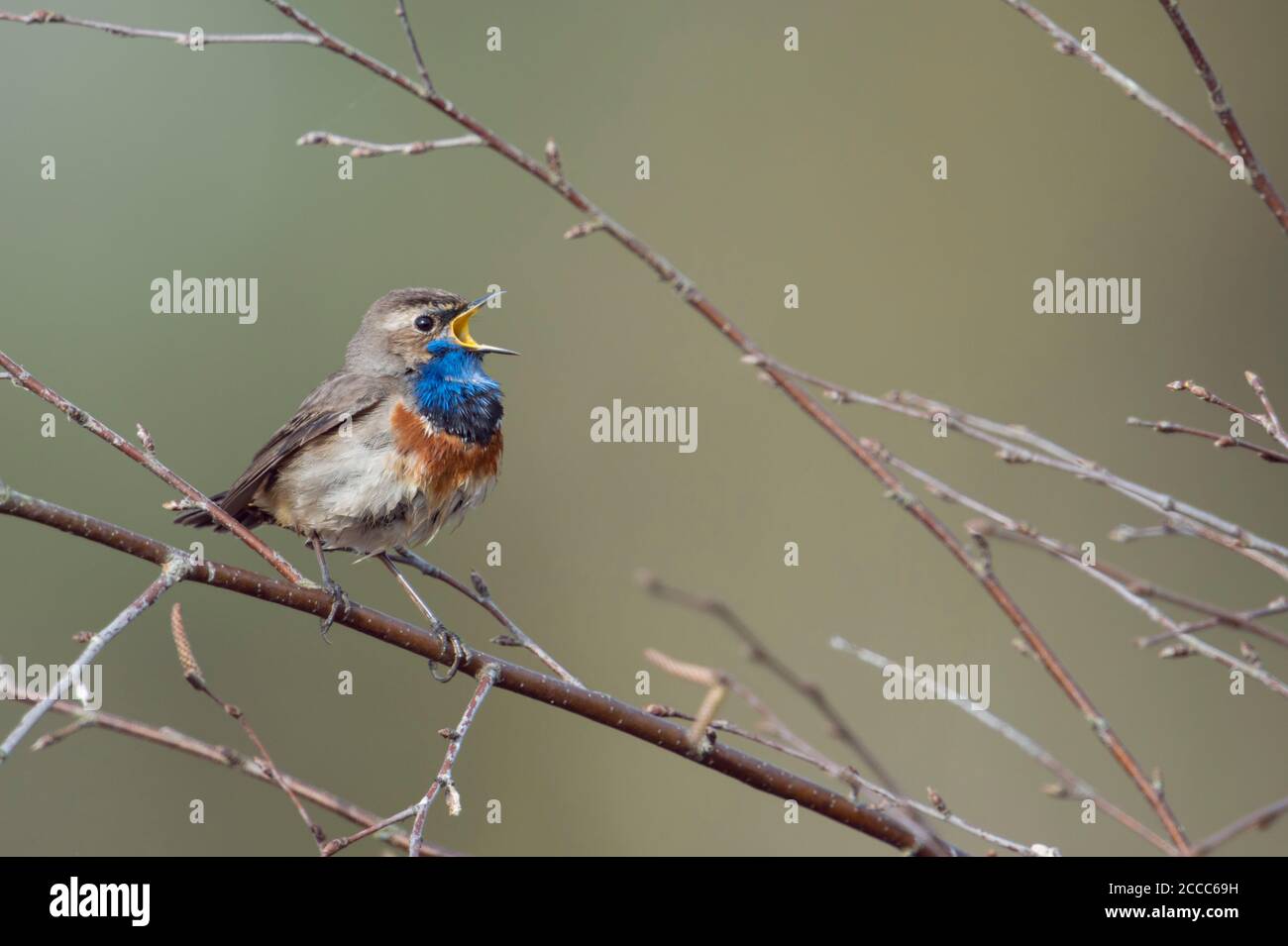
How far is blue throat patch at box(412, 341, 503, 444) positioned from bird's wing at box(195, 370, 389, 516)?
184 mm

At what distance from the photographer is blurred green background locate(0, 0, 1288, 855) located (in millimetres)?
8445

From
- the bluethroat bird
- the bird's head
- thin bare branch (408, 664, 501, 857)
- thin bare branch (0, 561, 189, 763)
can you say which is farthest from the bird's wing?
thin bare branch (0, 561, 189, 763)

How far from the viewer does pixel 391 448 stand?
17.4ft

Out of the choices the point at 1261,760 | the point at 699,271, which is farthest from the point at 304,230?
the point at 1261,760

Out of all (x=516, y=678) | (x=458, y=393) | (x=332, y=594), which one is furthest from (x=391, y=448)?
(x=516, y=678)

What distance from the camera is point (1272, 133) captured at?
30.8 ft

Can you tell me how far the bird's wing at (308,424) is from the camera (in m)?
5.41

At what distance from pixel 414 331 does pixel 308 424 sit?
2.07 feet

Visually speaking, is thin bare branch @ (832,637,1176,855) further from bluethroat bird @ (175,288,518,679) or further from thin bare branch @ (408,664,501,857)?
bluethroat bird @ (175,288,518,679)

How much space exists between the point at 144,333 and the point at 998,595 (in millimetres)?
7140

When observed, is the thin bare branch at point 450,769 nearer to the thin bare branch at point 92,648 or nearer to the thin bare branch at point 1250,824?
the thin bare branch at point 92,648

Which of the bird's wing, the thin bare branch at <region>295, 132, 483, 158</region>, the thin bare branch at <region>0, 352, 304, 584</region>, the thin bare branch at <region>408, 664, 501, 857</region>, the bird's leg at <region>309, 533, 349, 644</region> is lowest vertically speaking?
the thin bare branch at <region>408, 664, 501, 857</region>

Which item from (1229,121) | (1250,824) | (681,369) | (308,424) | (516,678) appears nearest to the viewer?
(1250,824)

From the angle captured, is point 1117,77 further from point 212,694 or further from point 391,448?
point 391,448
